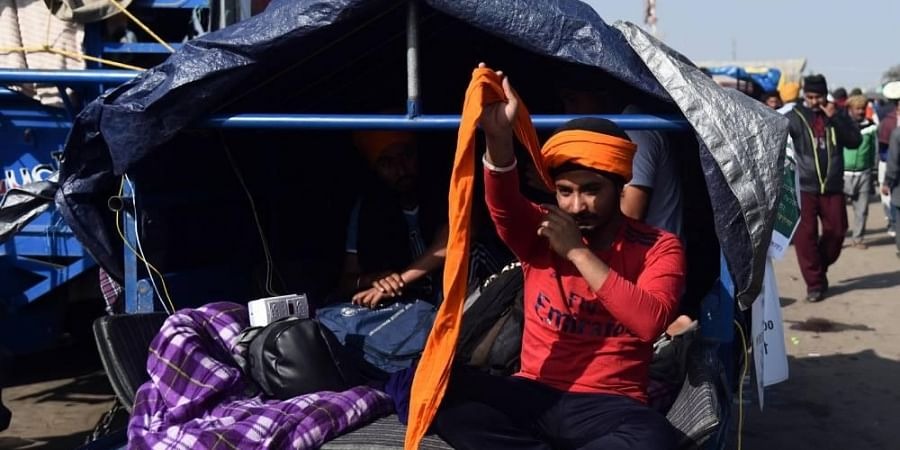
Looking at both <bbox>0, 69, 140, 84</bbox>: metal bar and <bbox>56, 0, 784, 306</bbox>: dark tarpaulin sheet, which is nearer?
<bbox>56, 0, 784, 306</bbox>: dark tarpaulin sheet

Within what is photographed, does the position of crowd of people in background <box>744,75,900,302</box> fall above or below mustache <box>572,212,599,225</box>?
below

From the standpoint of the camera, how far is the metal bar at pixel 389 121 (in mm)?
3590

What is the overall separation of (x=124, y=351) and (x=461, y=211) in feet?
4.88

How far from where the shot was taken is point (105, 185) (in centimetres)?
404

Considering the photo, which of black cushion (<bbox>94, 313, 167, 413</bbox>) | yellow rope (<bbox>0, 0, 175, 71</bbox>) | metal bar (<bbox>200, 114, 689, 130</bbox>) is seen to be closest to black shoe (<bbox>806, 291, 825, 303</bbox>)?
yellow rope (<bbox>0, 0, 175, 71</bbox>)

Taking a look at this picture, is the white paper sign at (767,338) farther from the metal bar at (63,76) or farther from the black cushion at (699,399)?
the metal bar at (63,76)

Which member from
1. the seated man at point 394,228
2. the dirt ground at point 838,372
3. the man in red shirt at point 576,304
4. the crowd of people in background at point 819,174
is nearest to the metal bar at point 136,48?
the seated man at point 394,228

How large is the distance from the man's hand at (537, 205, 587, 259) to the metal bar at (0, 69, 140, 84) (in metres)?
1.82

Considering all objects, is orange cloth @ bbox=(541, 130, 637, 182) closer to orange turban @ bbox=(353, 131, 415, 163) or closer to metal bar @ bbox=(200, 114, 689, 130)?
metal bar @ bbox=(200, 114, 689, 130)

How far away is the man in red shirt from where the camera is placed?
10.2 ft

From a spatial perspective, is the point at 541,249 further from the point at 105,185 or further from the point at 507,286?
the point at 105,185

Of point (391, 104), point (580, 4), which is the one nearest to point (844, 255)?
point (391, 104)

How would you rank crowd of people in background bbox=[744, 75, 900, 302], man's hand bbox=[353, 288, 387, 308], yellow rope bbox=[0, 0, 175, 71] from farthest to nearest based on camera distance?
crowd of people in background bbox=[744, 75, 900, 302], yellow rope bbox=[0, 0, 175, 71], man's hand bbox=[353, 288, 387, 308]

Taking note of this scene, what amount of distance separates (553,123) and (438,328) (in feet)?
3.00
